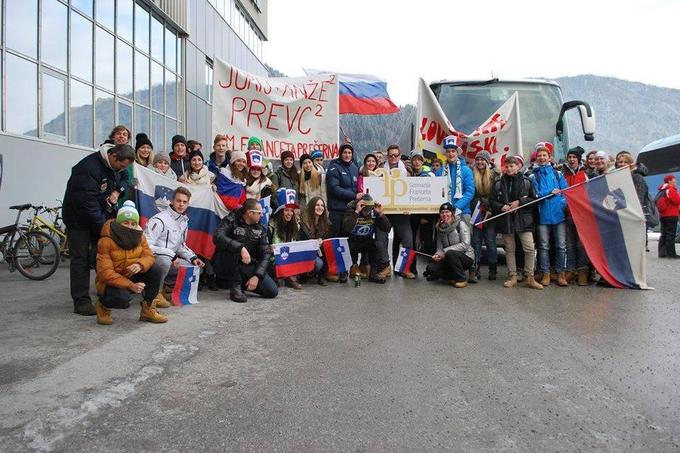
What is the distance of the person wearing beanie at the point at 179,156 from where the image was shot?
813 centimetres

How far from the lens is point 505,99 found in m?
11.0

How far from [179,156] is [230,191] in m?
1.06

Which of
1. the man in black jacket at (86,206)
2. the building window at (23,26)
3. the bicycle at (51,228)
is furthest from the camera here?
the building window at (23,26)

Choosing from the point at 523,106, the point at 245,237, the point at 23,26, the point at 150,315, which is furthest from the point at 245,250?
the point at 23,26

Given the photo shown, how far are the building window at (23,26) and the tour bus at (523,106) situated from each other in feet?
25.8

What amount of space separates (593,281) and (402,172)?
3.29m

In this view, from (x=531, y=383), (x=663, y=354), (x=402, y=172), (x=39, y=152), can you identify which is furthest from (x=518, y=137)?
(x=39, y=152)

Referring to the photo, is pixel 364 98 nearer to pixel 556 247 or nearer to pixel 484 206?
pixel 484 206

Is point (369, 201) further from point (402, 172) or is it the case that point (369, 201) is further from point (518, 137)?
point (518, 137)

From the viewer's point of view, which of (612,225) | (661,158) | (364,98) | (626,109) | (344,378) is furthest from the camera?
(626,109)

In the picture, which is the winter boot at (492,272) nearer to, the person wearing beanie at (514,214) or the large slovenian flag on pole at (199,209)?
the person wearing beanie at (514,214)

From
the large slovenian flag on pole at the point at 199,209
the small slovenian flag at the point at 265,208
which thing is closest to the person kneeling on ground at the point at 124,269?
the large slovenian flag on pole at the point at 199,209

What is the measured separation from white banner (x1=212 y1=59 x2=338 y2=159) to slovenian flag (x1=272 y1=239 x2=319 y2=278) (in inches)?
94.5

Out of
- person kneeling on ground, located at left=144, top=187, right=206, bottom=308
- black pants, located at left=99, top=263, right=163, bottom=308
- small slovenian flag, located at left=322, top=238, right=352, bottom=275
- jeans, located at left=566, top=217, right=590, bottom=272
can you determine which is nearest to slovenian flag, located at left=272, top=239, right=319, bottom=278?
small slovenian flag, located at left=322, top=238, right=352, bottom=275
